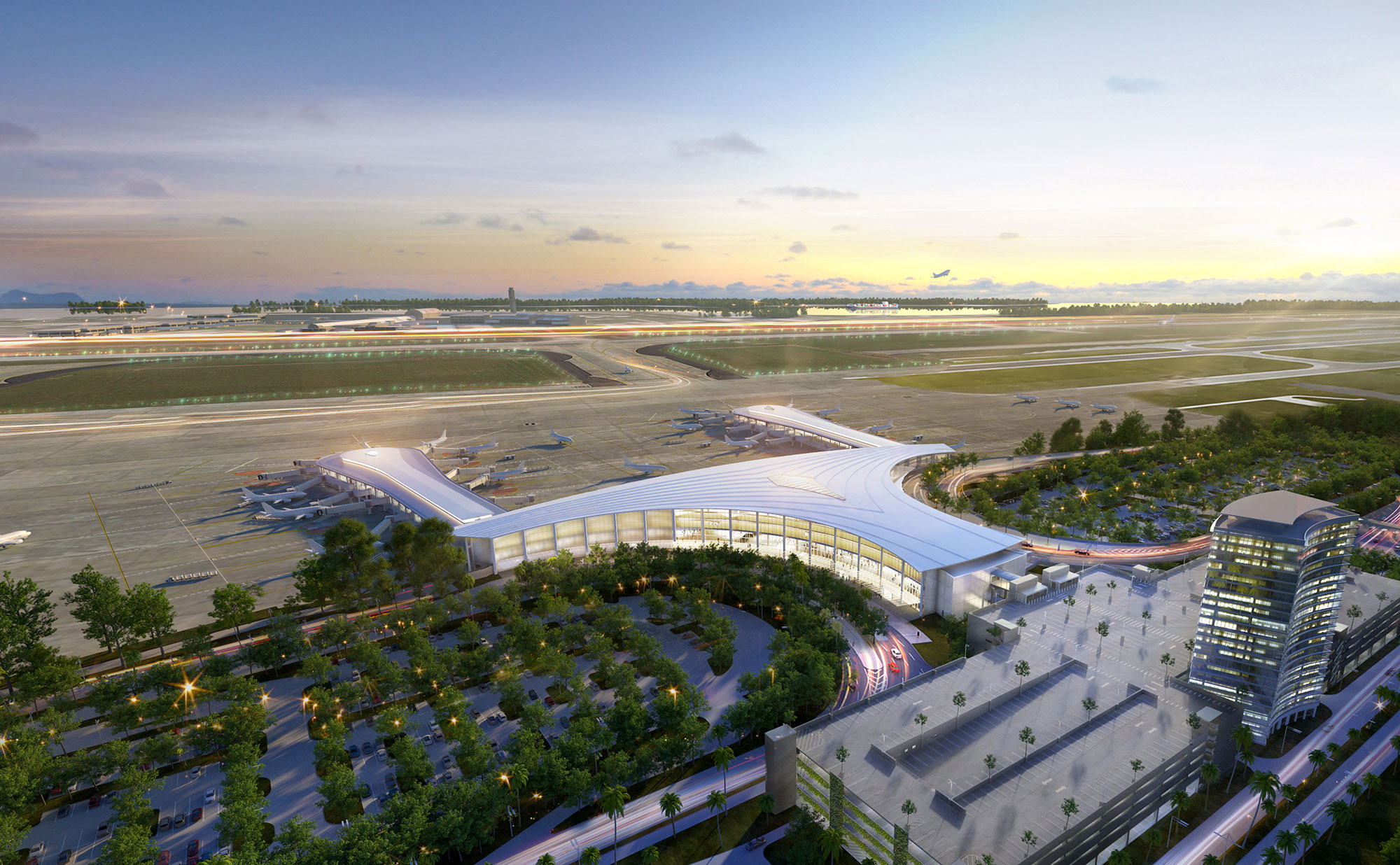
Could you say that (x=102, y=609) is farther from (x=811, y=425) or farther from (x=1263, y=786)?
(x=811, y=425)

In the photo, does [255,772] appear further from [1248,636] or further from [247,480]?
[247,480]

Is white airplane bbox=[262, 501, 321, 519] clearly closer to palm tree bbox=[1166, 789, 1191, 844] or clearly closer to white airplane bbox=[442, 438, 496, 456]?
white airplane bbox=[442, 438, 496, 456]

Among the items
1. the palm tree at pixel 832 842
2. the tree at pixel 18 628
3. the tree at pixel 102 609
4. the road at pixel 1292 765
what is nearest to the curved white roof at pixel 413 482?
the tree at pixel 102 609

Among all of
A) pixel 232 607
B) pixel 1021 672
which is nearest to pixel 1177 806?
pixel 1021 672

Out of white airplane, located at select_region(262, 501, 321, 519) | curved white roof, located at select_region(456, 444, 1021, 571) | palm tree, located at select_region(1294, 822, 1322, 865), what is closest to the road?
palm tree, located at select_region(1294, 822, 1322, 865)

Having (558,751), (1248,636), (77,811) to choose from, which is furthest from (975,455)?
(77,811)

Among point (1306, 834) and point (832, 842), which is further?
point (1306, 834)
